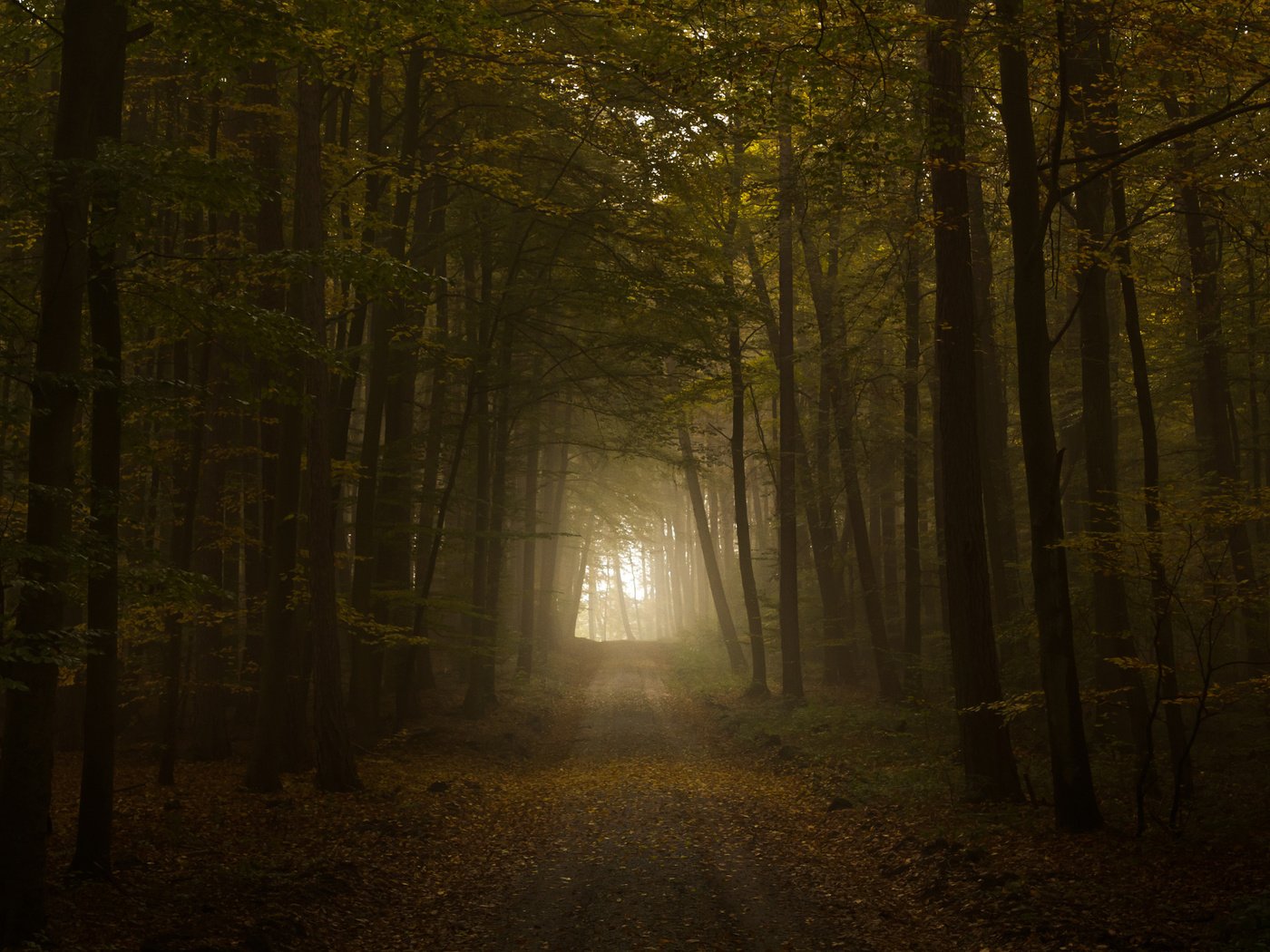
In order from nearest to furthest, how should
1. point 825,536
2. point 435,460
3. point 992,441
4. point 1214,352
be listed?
point 1214,352 → point 992,441 → point 435,460 → point 825,536

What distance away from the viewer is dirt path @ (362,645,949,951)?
285 inches

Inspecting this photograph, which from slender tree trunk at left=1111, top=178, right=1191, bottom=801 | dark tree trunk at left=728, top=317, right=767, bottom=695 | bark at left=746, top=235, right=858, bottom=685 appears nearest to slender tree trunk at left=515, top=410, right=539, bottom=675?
dark tree trunk at left=728, top=317, right=767, bottom=695

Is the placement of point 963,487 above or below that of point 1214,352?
below

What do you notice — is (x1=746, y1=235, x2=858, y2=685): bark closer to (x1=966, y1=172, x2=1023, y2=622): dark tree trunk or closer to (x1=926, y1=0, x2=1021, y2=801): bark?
(x1=966, y1=172, x2=1023, y2=622): dark tree trunk

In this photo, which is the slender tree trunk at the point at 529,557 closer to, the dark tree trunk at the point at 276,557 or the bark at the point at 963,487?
the dark tree trunk at the point at 276,557

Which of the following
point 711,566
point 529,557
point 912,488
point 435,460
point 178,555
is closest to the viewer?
point 178,555

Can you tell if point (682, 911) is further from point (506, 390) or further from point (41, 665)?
point (506, 390)

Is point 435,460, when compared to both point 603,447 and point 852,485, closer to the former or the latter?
point 603,447

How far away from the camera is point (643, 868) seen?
9156 mm

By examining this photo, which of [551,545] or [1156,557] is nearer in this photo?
[1156,557]

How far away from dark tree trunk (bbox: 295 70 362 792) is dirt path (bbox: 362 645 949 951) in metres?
2.29

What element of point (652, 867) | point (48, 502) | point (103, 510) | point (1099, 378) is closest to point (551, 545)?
point (1099, 378)

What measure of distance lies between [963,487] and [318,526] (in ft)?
27.9

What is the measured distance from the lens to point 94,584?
773 cm
